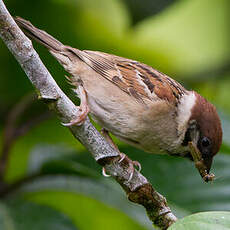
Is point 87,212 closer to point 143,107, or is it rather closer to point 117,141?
point 117,141

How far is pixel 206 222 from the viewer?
1735mm

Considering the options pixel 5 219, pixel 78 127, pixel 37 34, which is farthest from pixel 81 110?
pixel 5 219

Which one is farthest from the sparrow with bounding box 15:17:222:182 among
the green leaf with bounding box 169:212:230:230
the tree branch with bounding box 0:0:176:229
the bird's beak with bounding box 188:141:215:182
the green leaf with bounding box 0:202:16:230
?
the green leaf with bounding box 169:212:230:230

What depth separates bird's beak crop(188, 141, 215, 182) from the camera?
8.58 ft

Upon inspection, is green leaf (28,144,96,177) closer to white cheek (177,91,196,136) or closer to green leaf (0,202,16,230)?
green leaf (0,202,16,230)

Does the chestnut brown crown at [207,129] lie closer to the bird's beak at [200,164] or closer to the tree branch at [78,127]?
the bird's beak at [200,164]

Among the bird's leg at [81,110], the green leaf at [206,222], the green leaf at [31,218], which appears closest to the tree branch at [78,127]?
the bird's leg at [81,110]

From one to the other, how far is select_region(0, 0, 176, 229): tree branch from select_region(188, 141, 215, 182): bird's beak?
0.55 m

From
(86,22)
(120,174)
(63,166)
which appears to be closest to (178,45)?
(86,22)

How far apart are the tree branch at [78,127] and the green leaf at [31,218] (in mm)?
778

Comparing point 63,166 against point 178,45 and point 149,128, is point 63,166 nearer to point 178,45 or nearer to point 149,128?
point 149,128

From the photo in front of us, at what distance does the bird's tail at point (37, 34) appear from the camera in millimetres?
2727

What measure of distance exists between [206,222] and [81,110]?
90cm

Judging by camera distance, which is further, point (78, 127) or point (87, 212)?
point (87, 212)
